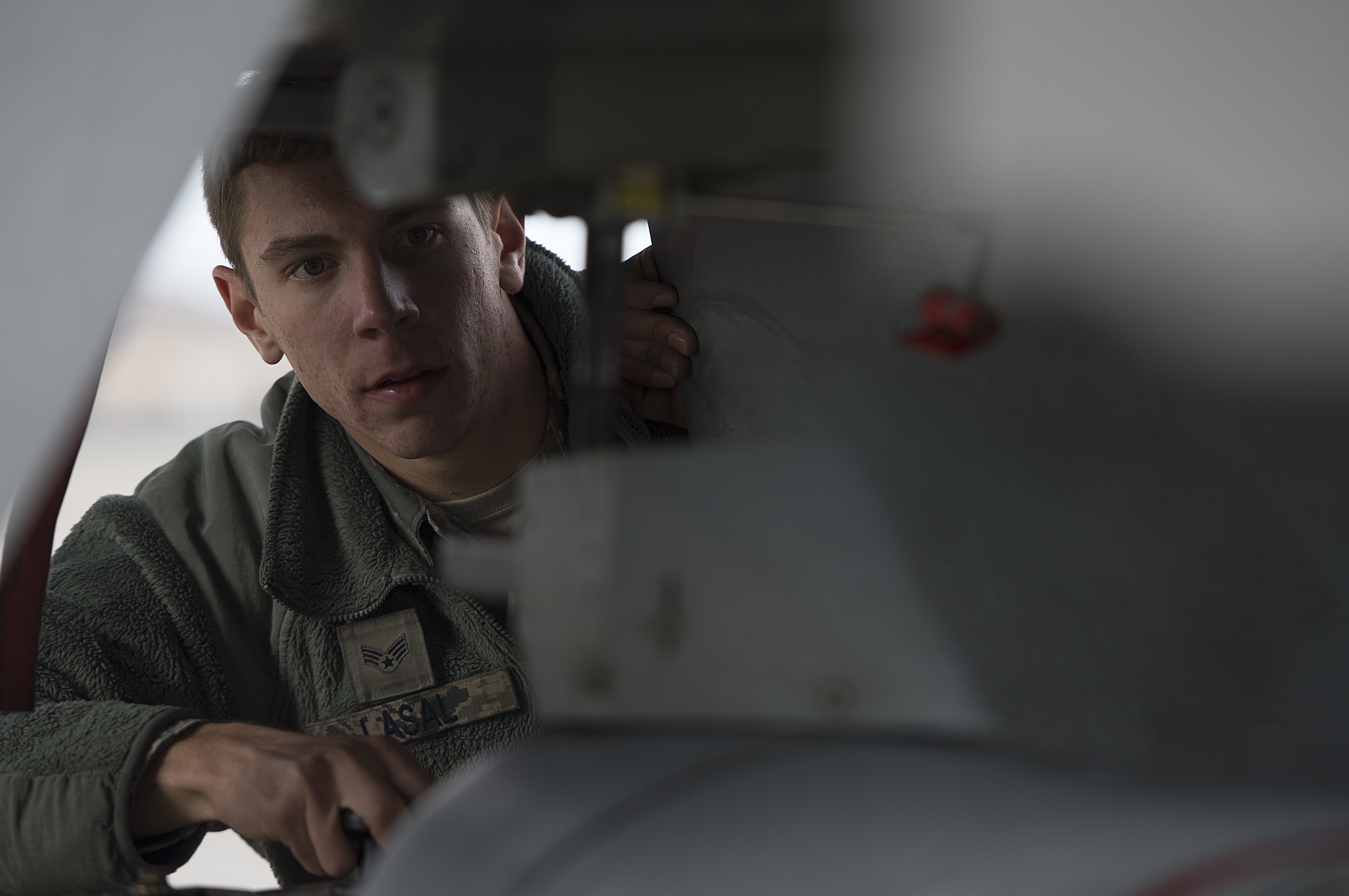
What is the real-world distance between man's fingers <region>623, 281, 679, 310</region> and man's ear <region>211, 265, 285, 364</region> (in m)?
0.37

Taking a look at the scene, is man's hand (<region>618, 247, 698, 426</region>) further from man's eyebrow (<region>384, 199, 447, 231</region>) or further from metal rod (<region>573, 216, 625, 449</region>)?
metal rod (<region>573, 216, 625, 449</region>)

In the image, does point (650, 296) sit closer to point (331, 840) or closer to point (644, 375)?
point (644, 375)

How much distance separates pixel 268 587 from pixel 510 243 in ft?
1.44

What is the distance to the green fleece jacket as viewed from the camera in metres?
1.06

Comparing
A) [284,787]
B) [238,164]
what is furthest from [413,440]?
[284,787]

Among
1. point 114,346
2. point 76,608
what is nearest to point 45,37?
point 114,346

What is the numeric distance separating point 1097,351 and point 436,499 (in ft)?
2.79

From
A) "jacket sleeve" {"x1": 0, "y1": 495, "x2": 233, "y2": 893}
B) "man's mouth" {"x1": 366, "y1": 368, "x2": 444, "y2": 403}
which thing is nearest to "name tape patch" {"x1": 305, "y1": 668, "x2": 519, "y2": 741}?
"jacket sleeve" {"x1": 0, "y1": 495, "x2": 233, "y2": 893}

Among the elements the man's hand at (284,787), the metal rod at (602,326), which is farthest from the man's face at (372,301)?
the metal rod at (602,326)

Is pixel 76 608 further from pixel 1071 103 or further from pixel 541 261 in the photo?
pixel 1071 103

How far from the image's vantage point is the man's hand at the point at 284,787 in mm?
632

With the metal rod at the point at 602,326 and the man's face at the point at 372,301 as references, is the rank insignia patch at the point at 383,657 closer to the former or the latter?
the man's face at the point at 372,301

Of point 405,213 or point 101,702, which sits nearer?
point 101,702

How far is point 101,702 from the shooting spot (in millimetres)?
862
